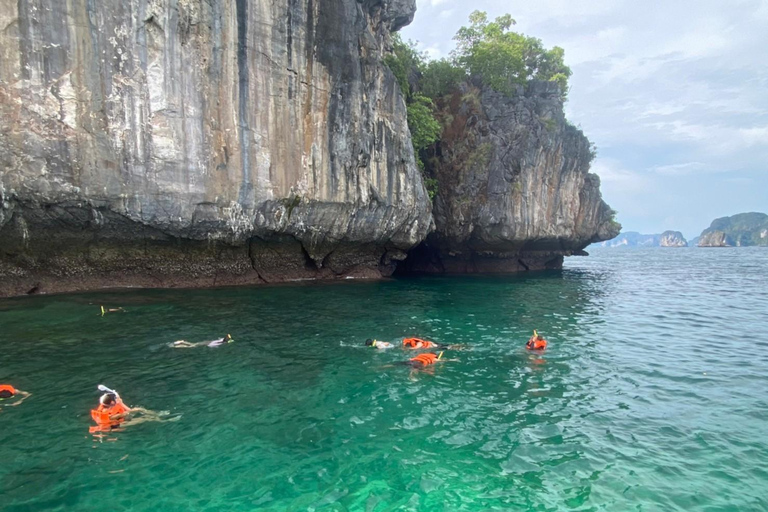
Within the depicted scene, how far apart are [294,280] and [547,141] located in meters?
24.1

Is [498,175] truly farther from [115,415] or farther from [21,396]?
[21,396]

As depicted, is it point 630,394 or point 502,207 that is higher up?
point 502,207

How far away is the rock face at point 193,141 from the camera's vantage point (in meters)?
18.0

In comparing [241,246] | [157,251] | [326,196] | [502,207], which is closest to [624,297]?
[502,207]

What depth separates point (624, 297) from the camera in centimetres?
2783

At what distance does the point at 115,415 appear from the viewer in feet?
29.2

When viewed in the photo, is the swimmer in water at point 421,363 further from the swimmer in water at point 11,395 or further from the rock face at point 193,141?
the rock face at point 193,141

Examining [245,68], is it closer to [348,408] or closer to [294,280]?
[294,280]

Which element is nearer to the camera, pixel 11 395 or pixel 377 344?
pixel 11 395

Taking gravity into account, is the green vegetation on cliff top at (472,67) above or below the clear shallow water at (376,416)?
above

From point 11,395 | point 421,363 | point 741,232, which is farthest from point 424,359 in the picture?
point 741,232

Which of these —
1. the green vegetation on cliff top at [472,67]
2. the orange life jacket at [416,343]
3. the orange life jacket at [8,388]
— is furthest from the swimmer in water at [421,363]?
the green vegetation on cliff top at [472,67]

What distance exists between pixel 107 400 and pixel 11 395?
108 inches

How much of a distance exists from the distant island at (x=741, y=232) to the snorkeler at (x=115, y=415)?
707 ft
